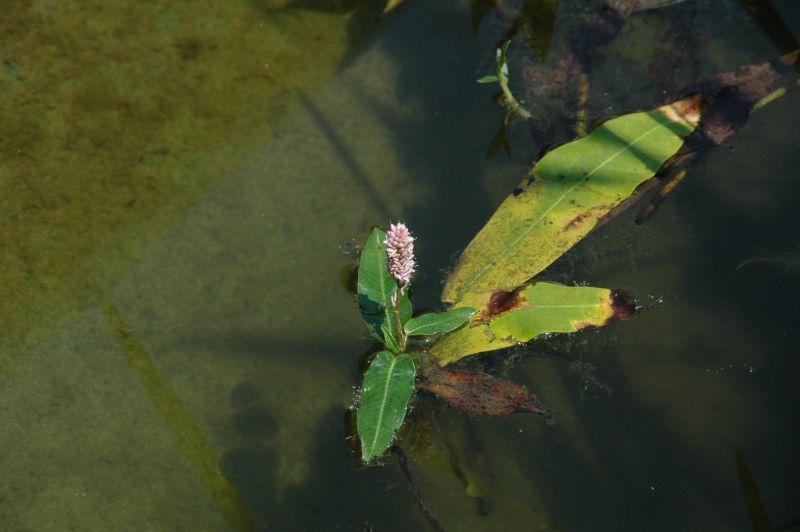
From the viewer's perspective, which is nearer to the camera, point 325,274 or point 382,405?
point 382,405

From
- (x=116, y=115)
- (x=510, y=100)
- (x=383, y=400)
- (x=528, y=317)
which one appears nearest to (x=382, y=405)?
(x=383, y=400)

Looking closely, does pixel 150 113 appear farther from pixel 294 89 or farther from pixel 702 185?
pixel 702 185

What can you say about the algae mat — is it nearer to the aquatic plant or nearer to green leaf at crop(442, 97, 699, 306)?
the aquatic plant

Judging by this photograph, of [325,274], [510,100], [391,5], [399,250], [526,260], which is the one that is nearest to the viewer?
[399,250]

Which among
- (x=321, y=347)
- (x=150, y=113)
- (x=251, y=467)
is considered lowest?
(x=251, y=467)

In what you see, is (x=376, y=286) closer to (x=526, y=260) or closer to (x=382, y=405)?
(x=382, y=405)

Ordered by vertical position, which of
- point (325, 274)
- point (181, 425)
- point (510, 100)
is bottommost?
point (181, 425)

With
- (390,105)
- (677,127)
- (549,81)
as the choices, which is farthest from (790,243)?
(390,105)
